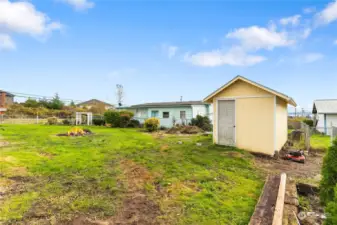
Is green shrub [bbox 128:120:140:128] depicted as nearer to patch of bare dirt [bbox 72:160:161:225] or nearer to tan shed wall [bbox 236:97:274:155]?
tan shed wall [bbox 236:97:274:155]

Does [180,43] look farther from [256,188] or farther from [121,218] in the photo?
[121,218]

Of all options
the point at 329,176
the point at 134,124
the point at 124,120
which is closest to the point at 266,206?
the point at 329,176

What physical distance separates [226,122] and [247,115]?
1082mm

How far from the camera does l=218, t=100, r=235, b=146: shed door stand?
909cm

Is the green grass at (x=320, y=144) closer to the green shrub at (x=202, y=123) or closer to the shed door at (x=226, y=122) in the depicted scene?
the shed door at (x=226, y=122)

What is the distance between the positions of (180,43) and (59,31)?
9710mm

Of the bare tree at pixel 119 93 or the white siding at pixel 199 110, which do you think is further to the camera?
the bare tree at pixel 119 93

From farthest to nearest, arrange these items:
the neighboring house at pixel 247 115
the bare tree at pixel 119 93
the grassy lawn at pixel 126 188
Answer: the bare tree at pixel 119 93 → the neighboring house at pixel 247 115 → the grassy lawn at pixel 126 188

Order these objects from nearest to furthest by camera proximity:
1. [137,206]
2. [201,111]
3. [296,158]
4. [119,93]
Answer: [137,206]
[296,158]
[201,111]
[119,93]

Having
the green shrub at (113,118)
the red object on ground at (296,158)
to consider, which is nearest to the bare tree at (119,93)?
the green shrub at (113,118)

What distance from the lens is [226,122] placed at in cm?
927

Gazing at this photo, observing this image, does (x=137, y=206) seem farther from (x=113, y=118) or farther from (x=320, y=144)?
(x=113, y=118)

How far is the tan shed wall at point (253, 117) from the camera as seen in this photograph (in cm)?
805

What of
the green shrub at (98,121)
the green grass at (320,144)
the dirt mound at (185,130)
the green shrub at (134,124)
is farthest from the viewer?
the green shrub at (98,121)
